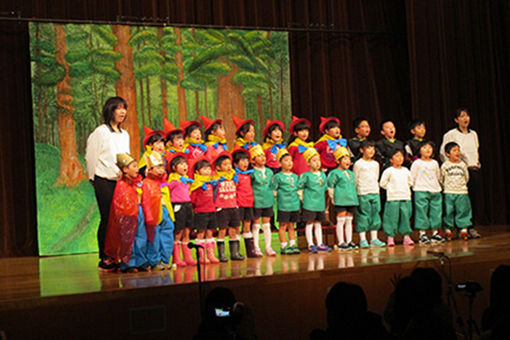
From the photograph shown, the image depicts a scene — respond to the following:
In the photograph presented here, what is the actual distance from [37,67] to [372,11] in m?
5.34

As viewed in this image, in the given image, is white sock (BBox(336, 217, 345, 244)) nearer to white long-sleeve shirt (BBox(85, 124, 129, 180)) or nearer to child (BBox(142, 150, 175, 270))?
child (BBox(142, 150, 175, 270))

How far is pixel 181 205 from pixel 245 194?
0.76m

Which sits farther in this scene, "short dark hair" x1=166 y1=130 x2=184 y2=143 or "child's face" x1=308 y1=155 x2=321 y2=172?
"child's face" x1=308 y1=155 x2=321 y2=172

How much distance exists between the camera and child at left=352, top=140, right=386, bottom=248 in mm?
7566

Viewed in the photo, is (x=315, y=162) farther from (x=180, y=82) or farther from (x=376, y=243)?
(x=180, y=82)

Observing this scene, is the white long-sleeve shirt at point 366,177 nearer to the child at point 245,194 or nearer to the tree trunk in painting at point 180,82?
the child at point 245,194

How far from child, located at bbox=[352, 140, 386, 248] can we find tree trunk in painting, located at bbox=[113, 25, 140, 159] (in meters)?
3.20

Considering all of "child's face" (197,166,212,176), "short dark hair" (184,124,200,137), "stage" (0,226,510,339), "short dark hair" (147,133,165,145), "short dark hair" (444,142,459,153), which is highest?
"short dark hair" (184,124,200,137)

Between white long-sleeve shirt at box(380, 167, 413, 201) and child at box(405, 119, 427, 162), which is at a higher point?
child at box(405, 119, 427, 162)

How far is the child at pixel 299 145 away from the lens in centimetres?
768

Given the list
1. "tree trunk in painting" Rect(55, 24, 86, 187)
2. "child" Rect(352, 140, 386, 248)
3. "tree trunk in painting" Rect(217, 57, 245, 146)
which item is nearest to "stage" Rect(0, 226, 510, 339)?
"child" Rect(352, 140, 386, 248)

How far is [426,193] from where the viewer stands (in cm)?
788

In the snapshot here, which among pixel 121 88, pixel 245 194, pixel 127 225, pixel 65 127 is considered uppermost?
pixel 121 88

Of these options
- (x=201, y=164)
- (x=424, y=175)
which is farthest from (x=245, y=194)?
(x=424, y=175)
